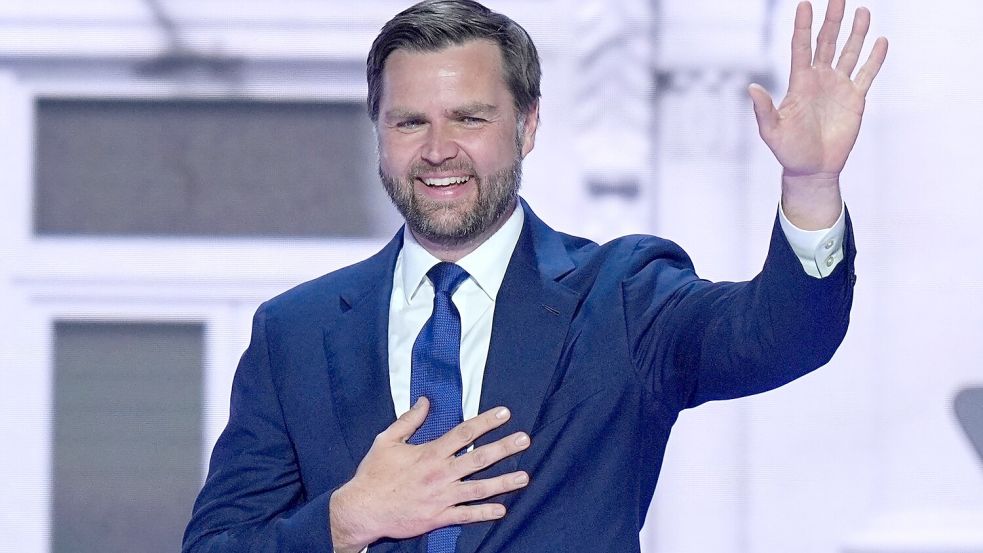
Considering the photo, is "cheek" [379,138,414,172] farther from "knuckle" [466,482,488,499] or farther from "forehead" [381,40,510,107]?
"knuckle" [466,482,488,499]

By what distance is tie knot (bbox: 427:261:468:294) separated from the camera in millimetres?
1550

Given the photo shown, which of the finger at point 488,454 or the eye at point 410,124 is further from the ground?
the eye at point 410,124

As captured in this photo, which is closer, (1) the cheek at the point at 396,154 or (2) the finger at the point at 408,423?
(2) the finger at the point at 408,423

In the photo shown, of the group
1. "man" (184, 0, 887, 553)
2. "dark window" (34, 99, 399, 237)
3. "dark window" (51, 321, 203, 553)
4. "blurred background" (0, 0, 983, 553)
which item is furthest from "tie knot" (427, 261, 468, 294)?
"dark window" (51, 321, 203, 553)

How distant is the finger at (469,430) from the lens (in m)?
1.36

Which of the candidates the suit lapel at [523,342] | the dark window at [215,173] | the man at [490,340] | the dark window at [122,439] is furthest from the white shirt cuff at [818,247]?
the dark window at [122,439]

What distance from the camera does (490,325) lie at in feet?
5.06

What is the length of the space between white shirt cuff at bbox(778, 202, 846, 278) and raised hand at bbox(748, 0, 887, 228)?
0.02 metres

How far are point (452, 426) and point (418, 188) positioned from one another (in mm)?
312

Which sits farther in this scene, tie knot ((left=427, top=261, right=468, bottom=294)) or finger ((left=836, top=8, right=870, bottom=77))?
tie knot ((left=427, top=261, right=468, bottom=294))

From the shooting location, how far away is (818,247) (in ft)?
4.09

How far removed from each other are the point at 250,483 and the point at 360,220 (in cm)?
120

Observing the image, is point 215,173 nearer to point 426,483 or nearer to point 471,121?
point 471,121

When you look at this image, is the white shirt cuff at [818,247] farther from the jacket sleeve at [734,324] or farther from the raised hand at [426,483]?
the raised hand at [426,483]
